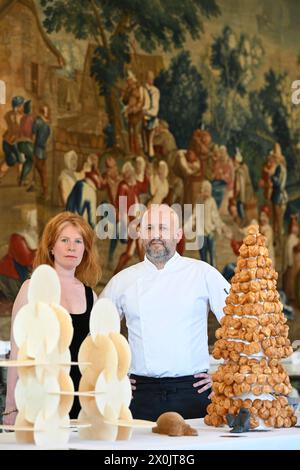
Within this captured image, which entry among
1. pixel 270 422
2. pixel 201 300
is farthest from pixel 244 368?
pixel 201 300

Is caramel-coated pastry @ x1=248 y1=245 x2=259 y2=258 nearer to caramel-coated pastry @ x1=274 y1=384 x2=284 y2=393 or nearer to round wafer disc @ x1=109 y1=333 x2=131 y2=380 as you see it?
caramel-coated pastry @ x1=274 y1=384 x2=284 y2=393

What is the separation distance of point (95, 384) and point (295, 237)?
1166cm

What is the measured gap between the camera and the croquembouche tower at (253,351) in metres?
5.34

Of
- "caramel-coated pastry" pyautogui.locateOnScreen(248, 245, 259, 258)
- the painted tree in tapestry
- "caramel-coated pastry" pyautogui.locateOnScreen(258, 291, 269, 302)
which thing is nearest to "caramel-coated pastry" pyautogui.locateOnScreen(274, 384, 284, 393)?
"caramel-coated pastry" pyautogui.locateOnScreen(258, 291, 269, 302)

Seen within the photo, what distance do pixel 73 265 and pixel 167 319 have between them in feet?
2.84

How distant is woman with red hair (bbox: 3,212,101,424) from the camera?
5.92m

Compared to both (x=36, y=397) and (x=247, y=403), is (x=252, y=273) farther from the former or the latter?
(x=36, y=397)

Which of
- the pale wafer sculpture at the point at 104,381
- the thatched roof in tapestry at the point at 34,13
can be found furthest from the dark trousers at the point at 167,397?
the thatched roof in tapestry at the point at 34,13

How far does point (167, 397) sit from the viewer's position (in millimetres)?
6445

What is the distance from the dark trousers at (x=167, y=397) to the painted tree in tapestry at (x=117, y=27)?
349 inches

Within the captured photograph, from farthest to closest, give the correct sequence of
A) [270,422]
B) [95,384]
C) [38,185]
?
[38,185] → [270,422] → [95,384]

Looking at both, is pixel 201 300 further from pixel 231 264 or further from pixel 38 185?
pixel 231 264

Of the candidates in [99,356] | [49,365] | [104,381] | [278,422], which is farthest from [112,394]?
[278,422]

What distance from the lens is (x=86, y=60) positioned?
14.8 meters
